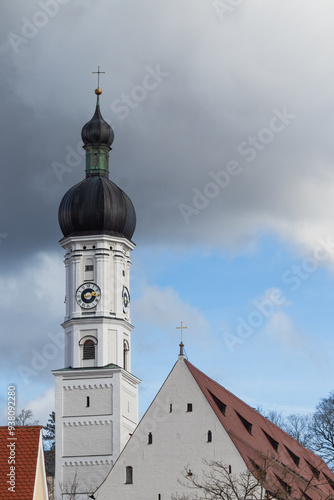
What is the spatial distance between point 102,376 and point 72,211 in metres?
9.50

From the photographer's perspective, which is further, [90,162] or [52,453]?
[52,453]

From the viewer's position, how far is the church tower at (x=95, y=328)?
238 ft

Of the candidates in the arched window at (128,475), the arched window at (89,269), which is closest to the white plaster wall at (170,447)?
the arched window at (128,475)

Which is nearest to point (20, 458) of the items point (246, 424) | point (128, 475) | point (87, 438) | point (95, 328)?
point (128, 475)

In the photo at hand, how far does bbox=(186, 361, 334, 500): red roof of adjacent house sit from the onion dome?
15404mm

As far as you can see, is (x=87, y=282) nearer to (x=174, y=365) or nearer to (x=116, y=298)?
(x=116, y=298)

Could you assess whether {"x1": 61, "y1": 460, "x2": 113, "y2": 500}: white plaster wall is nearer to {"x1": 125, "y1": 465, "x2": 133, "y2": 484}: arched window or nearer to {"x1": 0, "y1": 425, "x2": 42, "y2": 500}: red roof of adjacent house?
{"x1": 125, "y1": 465, "x2": 133, "y2": 484}: arched window

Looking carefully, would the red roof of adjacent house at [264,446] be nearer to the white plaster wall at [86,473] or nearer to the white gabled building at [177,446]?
the white gabled building at [177,446]

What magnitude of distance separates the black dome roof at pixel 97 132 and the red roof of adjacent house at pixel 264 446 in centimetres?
1992

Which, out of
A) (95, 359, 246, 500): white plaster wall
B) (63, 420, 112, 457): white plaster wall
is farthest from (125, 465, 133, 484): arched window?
(63, 420, 112, 457): white plaster wall

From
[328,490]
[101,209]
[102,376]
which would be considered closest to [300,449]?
[328,490]

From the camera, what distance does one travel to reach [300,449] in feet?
235

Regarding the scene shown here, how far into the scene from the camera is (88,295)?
74.8 metres

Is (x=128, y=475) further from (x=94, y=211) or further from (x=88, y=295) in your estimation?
(x=94, y=211)
